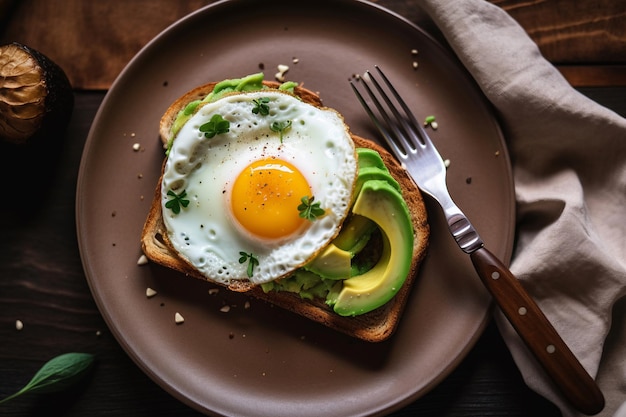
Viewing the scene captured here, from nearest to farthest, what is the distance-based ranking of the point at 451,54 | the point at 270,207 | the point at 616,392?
the point at 270,207 → the point at 616,392 → the point at 451,54

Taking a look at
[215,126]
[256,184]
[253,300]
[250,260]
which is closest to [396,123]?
[256,184]

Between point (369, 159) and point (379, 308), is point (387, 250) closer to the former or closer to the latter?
point (379, 308)

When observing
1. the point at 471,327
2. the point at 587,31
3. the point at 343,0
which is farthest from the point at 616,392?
the point at 343,0

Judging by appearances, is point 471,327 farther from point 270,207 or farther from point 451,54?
point 451,54

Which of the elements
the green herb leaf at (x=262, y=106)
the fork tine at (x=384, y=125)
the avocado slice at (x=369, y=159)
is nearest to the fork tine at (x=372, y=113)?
the fork tine at (x=384, y=125)

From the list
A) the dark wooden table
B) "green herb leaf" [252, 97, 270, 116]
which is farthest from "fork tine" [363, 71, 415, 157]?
the dark wooden table

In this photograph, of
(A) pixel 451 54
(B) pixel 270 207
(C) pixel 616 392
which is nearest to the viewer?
(B) pixel 270 207
